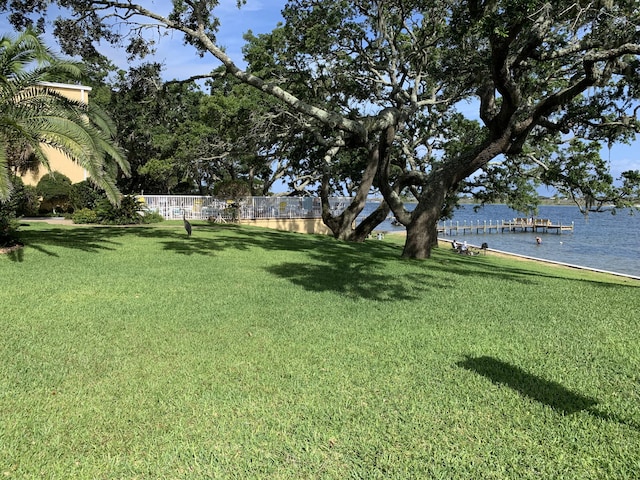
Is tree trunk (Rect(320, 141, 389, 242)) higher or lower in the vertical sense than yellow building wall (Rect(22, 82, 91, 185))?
lower

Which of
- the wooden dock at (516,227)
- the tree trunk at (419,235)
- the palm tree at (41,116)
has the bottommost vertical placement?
the wooden dock at (516,227)

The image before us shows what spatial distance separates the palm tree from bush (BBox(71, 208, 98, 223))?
7.78 m

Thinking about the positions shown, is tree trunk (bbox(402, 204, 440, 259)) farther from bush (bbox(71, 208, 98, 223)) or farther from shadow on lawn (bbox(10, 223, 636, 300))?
bush (bbox(71, 208, 98, 223))

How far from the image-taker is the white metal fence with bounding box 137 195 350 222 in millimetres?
24781

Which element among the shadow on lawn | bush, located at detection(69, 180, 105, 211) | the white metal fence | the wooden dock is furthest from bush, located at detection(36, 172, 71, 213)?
the wooden dock

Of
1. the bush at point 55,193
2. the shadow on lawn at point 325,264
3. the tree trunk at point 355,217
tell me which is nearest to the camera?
the shadow on lawn at point 325,264

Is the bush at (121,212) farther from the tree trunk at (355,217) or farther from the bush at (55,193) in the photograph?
the tree trunk at (355,217)

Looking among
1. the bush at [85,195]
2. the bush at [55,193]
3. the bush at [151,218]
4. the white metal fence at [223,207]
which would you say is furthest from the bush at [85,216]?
the white metal fence at [223,207]

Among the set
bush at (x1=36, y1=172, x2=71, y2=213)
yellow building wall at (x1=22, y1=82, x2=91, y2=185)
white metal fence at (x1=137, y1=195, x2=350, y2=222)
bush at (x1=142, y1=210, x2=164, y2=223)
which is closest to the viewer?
bush at (x1=142, y1=210, x2=164, y2=223)

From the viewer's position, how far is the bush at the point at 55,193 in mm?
22719

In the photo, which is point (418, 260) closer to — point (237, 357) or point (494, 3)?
point (494, 3)

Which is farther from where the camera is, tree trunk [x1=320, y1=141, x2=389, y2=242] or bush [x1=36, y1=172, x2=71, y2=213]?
bush [x1=36, y1=172, x2=71, y2=213]

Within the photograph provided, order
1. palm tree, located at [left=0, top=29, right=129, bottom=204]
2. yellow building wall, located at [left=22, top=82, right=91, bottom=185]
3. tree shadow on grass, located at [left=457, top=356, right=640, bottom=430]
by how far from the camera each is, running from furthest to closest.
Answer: yellow building wall, located at [left=22, top=82, right=91, bottom=185] < palm tree, located at [left=0, top=29, right=129, bottom=204] < tree shadow on grass, located at [left=457, top=356, right=640, bottom=430]

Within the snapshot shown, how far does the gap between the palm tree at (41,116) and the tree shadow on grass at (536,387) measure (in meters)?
8.35
